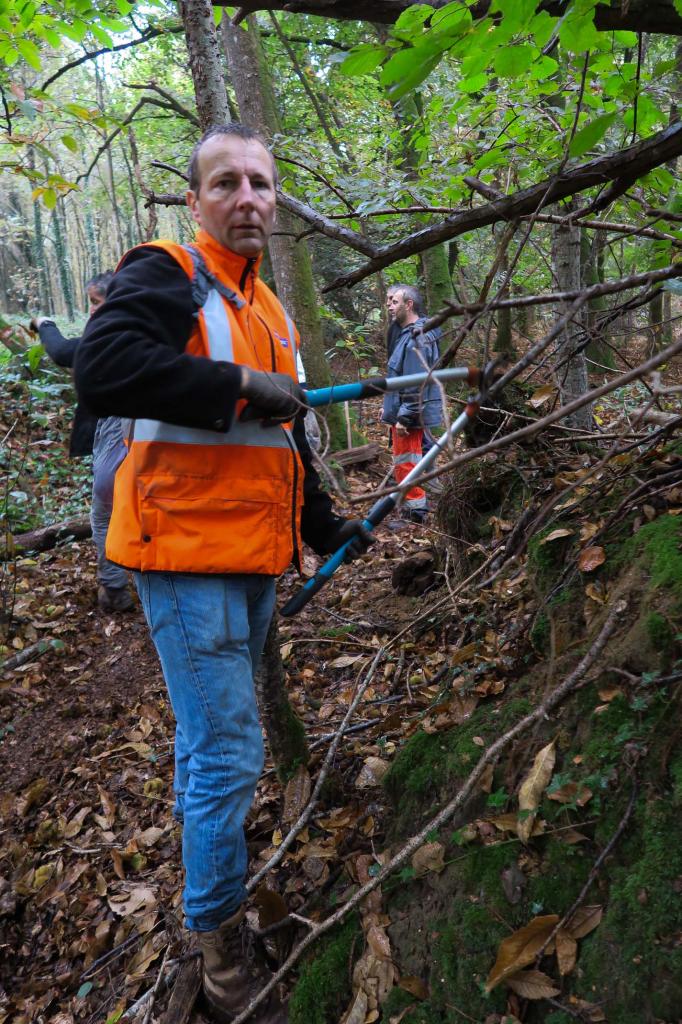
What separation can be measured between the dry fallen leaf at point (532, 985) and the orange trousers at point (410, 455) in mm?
4448

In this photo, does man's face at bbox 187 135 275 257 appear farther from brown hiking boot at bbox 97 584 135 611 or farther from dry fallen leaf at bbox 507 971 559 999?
brown hiking boot at bbox 97 584 135 611

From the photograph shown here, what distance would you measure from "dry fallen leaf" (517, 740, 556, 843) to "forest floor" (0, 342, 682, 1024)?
0.9 inches

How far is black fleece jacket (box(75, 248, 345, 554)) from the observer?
1.83 m

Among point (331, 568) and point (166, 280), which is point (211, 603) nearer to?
point (331, 568)

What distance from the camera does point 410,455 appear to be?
260 inches

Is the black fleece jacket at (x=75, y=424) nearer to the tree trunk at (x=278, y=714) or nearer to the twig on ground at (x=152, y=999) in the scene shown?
the tree trunk at (x=278, y=714)

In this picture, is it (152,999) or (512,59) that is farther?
(152,999)

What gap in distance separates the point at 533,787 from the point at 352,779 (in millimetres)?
1119

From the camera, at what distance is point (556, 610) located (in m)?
2.59

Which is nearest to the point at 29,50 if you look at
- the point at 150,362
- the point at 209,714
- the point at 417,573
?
the point at 150,362

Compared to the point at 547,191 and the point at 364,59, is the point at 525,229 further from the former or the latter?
the point at 364,59

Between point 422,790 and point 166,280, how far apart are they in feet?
6.54

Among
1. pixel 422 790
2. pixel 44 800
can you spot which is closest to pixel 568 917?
pixel 422 790

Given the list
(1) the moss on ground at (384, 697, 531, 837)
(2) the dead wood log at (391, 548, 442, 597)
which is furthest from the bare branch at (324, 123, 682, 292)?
(2) the dead wood log at (391, 548, 442, 597)
